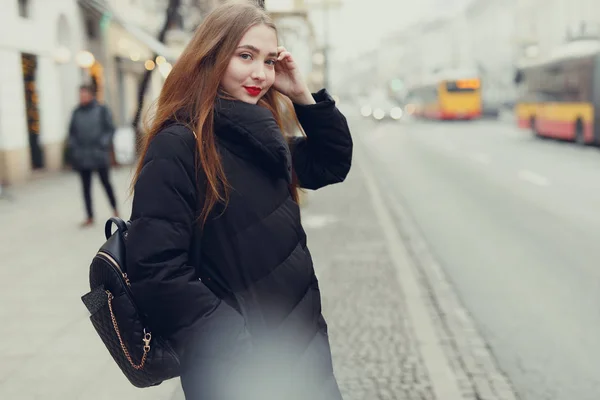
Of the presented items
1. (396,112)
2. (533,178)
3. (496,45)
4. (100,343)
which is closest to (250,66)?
(100,343)

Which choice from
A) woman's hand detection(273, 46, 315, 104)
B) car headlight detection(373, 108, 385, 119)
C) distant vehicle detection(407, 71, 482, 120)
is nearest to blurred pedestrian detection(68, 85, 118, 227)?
woman's hand detection(273, 46, 315, 104)

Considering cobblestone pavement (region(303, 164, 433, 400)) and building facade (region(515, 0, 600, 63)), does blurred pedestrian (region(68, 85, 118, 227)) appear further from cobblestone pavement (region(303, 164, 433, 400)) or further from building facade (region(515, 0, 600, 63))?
building facade (region(515, 0, 600, 63))

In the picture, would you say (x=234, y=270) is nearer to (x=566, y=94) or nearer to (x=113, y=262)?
(x=113, y=262)

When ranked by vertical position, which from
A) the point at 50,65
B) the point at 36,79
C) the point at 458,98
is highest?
the point at 50,65

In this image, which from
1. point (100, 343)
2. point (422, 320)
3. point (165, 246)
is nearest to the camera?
point (165, 246)

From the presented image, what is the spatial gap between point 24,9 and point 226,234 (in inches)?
661

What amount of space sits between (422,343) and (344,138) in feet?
9.66

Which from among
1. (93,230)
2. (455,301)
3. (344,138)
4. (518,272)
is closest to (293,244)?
(344,138)

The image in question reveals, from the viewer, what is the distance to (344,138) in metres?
2.50

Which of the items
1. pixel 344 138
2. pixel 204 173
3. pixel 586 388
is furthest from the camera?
pixel 586 388

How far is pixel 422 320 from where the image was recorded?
571 centimetres

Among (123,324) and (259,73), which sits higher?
(259,73)

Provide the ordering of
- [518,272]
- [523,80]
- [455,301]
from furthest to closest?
[523,80] < [518,272] < [455,301]

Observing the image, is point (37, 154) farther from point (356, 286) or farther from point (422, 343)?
point (422, 343)
